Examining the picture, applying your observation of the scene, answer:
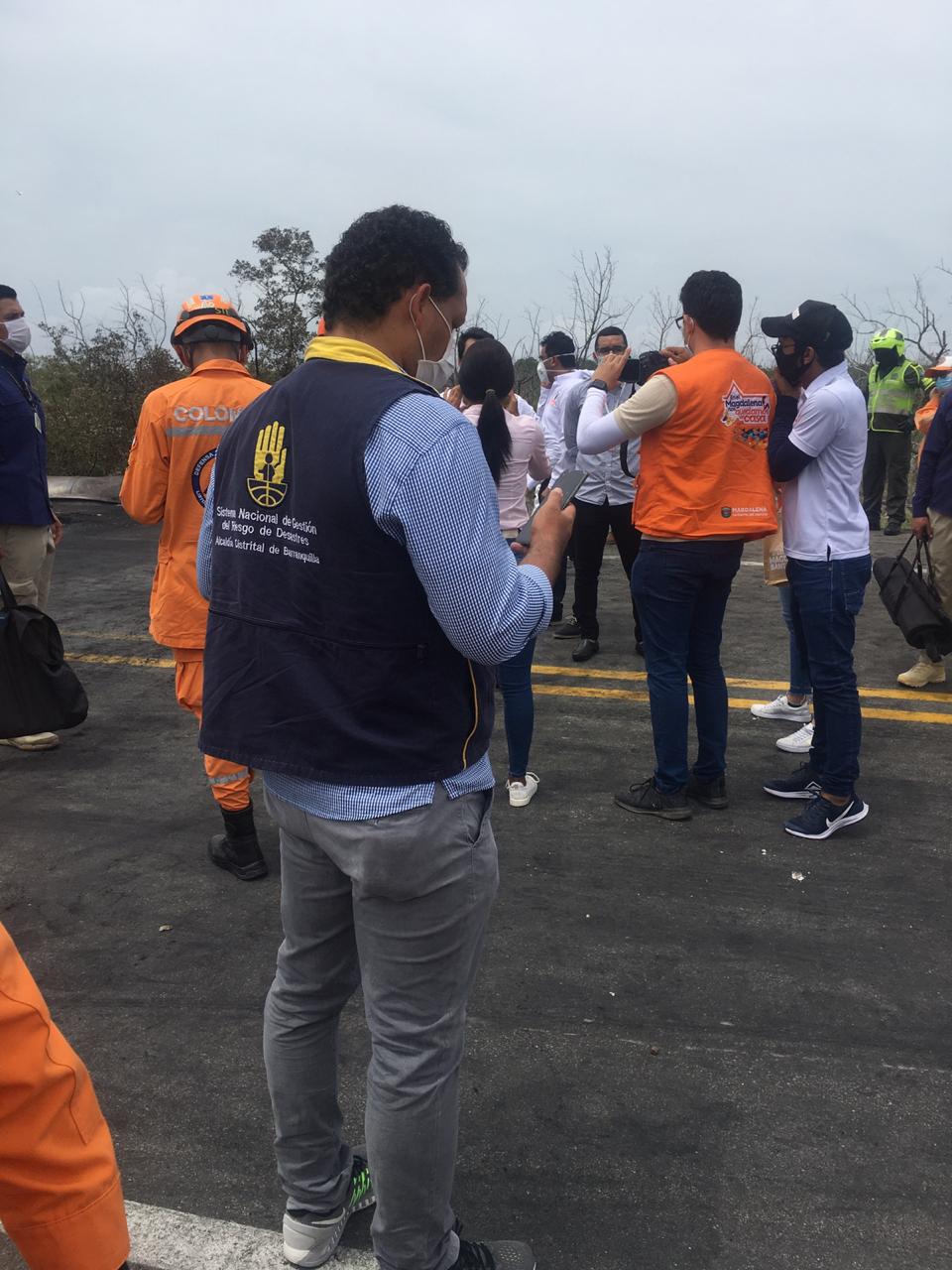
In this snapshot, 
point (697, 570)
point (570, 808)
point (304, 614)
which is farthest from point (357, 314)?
point (570, 808)

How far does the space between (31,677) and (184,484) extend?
92 cm

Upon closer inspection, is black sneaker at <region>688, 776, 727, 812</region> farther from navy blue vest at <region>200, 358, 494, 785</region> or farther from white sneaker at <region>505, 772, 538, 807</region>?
navy blue vest at <region>200, 358, 494, 785</region>

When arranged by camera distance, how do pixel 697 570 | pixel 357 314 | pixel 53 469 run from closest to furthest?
pixel 357 314, pixel 697 570, pixel 53 469

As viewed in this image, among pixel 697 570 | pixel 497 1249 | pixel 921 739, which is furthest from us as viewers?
pixel 921 739

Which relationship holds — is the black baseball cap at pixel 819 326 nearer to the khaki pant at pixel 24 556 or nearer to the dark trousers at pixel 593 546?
the dark trousers at pixel 593 546

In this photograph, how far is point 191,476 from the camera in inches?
140

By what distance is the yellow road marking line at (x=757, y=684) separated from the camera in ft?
18.9

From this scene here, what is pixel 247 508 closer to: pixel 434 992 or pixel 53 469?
pixel 434 992

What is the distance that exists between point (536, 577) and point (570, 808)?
2.62 m

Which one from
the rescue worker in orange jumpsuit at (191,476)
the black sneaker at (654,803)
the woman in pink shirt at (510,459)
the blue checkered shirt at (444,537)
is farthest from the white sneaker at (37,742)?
the blue checkered shirt at (444,537)

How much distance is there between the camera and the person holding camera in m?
6.49

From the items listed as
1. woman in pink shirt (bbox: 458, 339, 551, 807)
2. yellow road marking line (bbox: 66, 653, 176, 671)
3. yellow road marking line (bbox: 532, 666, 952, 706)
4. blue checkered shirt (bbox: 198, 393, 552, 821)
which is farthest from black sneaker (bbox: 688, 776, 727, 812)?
yellow road marking line (bbox: 66, 653, 176, 671)

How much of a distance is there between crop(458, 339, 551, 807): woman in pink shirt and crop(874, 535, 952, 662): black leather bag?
1862 millimetres

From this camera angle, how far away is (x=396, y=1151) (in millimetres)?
1802
